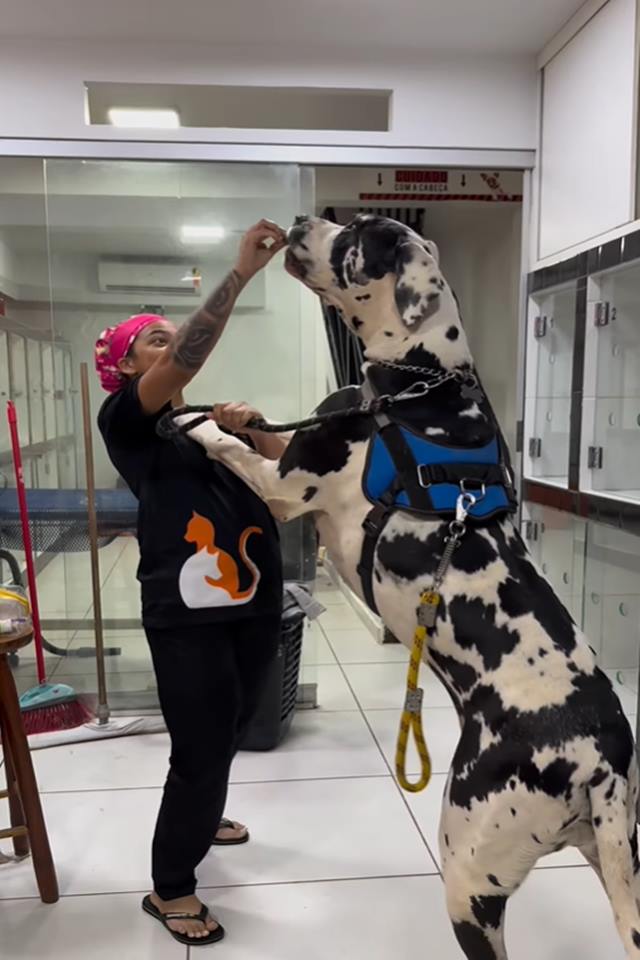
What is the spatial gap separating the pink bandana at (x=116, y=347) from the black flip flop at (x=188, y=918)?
1228 mm

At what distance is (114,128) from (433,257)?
1968 mm

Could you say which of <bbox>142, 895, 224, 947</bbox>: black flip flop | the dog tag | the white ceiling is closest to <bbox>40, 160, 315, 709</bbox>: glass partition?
the white ceiling

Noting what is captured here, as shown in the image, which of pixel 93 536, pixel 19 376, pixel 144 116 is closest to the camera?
pixel 93 536

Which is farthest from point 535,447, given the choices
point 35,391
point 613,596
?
point 35,391

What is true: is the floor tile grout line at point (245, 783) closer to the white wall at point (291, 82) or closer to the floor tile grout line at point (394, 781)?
the floor tile grout line at point (394, 781)

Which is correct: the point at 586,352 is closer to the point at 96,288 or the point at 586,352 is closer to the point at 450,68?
A: the point at 450,68

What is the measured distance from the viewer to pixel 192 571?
1595 millimetres

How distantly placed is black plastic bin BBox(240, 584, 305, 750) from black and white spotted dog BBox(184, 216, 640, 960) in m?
1.40

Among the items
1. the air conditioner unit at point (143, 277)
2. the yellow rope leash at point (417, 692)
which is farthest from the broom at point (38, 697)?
the yellow rope leash at point (417, 692)

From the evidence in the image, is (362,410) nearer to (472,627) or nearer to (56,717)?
(472,627)

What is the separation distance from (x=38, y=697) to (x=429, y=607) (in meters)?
2.14

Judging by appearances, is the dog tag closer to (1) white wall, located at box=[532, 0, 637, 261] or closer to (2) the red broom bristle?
Result: (1) white wall, located at box=[532, 0, 637, 261]

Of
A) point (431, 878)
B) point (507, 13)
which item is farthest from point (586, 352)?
point (431, 878)

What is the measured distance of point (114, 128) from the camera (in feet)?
9.07
